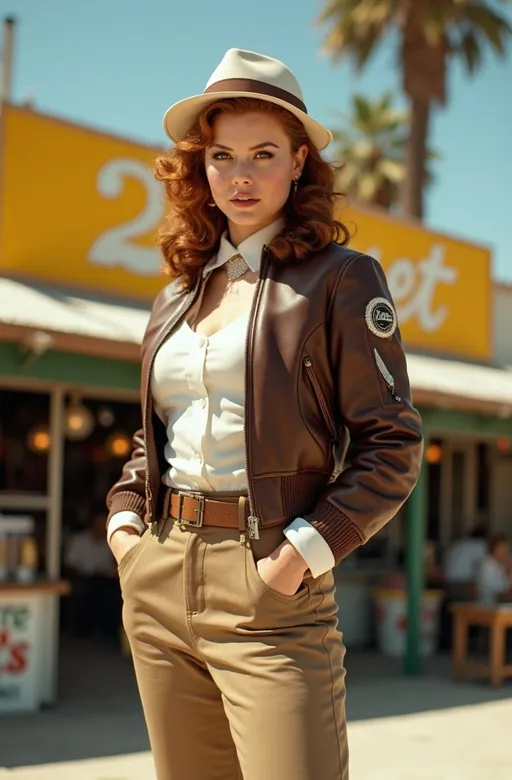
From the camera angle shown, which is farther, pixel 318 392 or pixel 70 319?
pixel 70 319

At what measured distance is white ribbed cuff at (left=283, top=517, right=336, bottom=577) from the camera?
1.92 meters

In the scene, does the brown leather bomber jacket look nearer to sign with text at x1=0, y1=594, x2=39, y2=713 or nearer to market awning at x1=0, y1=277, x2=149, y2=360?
market awning at x1=0, y1=277, x2=149, y2=360

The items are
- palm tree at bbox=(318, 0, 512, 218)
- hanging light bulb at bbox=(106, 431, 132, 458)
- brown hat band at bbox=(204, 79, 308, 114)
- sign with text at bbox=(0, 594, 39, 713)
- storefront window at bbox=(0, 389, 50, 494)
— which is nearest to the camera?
brown hat band at bbox=(204, 79, 308, 114)

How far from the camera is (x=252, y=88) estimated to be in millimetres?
2137

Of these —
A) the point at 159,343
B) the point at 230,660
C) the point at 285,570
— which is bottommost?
the point at 230,660

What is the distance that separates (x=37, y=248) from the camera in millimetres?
8016

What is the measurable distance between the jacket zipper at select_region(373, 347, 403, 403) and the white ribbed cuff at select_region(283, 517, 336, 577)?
31cm

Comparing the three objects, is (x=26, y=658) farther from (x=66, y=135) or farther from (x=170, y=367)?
(x=170, y=367)

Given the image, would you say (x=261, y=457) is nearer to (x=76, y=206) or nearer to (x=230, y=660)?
(x=230, y=660)

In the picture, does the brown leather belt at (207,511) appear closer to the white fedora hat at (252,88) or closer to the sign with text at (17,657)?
the white fedora hat at (252,88)

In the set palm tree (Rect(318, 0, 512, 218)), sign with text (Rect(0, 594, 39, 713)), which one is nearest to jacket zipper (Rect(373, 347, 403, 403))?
sign with text (Rect(0, 594, 39, 713))

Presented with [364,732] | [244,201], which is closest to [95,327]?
[364,732]

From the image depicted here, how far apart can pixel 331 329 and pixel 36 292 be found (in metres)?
5.87

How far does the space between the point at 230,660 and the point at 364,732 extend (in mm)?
5122
